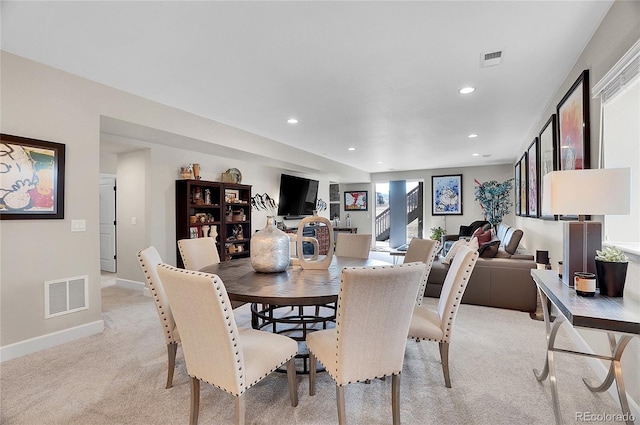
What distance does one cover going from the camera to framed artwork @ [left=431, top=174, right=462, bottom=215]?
29.2 feet

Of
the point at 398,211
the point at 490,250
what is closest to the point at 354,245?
the point at 490,250

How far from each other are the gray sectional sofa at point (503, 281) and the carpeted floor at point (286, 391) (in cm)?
87

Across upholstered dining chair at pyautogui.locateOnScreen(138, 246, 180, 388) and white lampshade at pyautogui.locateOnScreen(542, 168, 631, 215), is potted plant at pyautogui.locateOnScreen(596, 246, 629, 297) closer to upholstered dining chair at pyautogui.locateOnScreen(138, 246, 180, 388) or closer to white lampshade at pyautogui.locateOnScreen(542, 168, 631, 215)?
white lampshade at pyautogui.locateOnScreen(542, 168, 631, 215)

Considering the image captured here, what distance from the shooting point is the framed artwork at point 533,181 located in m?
4.25

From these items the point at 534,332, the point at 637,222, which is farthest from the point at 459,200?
the point at 637,222

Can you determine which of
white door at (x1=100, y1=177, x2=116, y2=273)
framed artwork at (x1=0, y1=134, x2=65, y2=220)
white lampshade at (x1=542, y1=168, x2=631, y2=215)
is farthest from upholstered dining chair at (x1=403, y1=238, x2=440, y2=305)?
white door at (x1=100, y1=177, x2=116, y2=273)

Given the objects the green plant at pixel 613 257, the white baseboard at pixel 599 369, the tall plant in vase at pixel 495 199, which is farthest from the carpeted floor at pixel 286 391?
the tall plant in vase at pixel 495 199

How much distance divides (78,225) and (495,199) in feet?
27.1

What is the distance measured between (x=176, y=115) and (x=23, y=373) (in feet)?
9.32

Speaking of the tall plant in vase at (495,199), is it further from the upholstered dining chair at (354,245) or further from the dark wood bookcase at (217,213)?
the dark wood bookcase at (217,213)

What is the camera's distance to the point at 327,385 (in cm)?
214

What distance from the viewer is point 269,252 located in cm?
A: 231

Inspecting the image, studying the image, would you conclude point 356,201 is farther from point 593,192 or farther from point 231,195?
point 593,192

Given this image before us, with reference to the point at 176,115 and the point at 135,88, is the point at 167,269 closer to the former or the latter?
the point at 135,88
